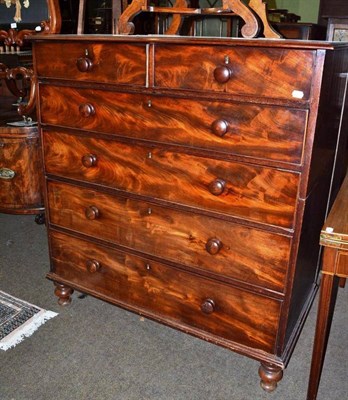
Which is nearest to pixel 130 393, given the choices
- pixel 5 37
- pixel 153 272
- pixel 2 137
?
pixel 153 272

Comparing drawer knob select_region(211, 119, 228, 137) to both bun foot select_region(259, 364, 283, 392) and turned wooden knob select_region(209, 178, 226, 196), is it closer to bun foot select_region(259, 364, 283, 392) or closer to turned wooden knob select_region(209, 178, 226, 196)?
turned wooden knob select_region(209, 178, 226, 196)

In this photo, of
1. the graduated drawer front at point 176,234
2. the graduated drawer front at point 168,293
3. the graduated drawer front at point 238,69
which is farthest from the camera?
the graduated drawer front at point 168,293

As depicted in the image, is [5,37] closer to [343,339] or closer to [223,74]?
[223,74]

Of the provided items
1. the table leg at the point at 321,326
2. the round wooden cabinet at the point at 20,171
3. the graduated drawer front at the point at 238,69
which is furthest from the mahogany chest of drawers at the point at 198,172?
the round wooden cabinet at the point at 20,171

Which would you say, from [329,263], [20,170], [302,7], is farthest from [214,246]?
[302,7]

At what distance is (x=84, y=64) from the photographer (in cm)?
152

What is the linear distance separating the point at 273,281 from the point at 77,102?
0.96 metres

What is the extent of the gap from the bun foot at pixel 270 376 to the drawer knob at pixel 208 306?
0.90ft

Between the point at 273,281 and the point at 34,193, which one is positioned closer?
the point at 273,281

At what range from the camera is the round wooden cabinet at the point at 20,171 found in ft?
8.15

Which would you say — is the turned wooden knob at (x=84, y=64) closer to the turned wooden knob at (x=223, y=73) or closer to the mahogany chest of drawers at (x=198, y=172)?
the mahogany chest of drawers at (x=198, y=172)

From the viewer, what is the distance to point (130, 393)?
61.4 inches

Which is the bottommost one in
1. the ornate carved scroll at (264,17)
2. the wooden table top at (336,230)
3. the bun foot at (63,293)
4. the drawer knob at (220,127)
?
the bun foot at (63,293)

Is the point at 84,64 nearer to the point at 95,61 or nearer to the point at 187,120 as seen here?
the point at 95,61
